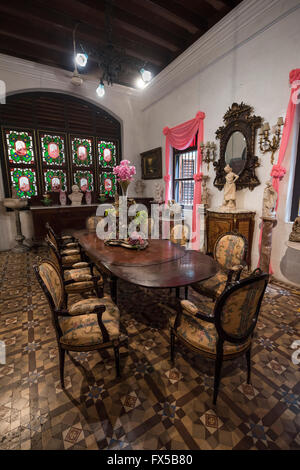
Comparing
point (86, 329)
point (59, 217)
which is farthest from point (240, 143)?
point (59, 217)

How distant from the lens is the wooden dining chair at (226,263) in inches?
80.5

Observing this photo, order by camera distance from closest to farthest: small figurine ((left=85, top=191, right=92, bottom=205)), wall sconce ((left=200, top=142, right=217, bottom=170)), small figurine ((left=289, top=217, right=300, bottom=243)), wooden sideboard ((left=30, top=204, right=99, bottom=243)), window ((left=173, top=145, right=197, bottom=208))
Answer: small figurine ((left=289, top=217, right=300, bottom=243))
wall sconce ((left=200, top=142, right=217, bottom=170))
wooden sideboard ((left=30, top=204, right=99, bottom=243))
window ((left=173, top=145, right=197, bottom=208))
small figurine ((left=85, top=191, right=92, bottom=205))

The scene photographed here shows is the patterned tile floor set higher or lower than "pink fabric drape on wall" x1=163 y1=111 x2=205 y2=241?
lower

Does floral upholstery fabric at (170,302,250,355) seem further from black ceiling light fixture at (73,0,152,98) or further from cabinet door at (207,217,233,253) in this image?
black ceiling light fixture at (73,0,152,98)

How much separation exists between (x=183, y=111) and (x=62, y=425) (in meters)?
5.55

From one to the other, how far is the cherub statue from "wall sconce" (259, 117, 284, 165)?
56 centimetres

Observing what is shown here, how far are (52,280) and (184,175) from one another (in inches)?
181

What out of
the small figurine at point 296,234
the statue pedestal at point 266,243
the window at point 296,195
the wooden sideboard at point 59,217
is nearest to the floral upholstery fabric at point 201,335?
the small figurine at point 296,234

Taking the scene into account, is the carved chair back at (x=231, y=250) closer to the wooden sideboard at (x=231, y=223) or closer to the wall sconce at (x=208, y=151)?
the wooden sideboard at (x=231, y=223)

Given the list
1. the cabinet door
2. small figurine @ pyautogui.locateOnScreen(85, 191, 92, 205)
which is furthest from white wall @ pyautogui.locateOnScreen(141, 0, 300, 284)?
small figurine @ pyautogui.locateOnScreen(85, 191, 92, 205)

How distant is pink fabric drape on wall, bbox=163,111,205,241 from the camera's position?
14.4 feet

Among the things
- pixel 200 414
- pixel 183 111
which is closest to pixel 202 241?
pixel 183 111

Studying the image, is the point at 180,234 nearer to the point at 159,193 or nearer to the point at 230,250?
the point at 230,250

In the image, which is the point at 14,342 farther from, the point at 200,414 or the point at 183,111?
the point at 183,111
